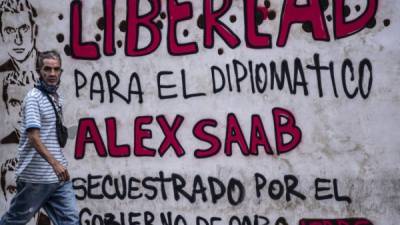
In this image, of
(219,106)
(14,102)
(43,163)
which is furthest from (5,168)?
(219,106)

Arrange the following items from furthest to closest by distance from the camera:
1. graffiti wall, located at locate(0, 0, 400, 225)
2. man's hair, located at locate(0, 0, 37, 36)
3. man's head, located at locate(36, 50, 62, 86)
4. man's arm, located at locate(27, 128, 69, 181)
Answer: man's hair, located at locate(0, 0, 37, 36) < graffiti wall, located at locate(0, 0, 400, 225) < man's head, located at locate(36, 50, 62, 86) < man's arm, located at locate(27, 128, 69, 181)

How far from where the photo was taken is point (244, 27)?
6355 mm

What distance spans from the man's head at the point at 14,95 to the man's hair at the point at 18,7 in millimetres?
492

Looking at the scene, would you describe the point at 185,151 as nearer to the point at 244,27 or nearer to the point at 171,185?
the point at 171,185

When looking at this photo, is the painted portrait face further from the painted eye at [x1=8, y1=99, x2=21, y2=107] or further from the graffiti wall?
the painted eye at [x1=8, y1=99, x2=21, y2=107]

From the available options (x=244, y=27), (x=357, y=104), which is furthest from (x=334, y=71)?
(x=244, y=27)

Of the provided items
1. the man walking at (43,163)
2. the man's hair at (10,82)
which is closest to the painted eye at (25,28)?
the man's hair at (10,82)

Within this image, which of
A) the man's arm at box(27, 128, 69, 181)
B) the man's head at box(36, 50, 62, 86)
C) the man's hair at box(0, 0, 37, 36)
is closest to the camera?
the man's arm at box(27, 128, 69, 181)

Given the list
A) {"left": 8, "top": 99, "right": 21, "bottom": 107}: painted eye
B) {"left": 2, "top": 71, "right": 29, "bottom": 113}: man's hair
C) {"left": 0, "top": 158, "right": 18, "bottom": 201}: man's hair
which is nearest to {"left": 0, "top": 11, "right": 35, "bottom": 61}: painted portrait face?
{"left": 2, "top": 71, "right": 29, "bottom": 113}: man's hair

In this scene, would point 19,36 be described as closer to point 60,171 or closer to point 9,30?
point 9,30

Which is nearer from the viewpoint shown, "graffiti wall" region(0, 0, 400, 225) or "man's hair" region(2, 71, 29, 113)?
"graffiti wall" region(0, 0, 400, 225)

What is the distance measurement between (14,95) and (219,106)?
214 cm

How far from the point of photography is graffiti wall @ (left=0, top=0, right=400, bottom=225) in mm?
6094

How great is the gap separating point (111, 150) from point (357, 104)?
240 centimetres
